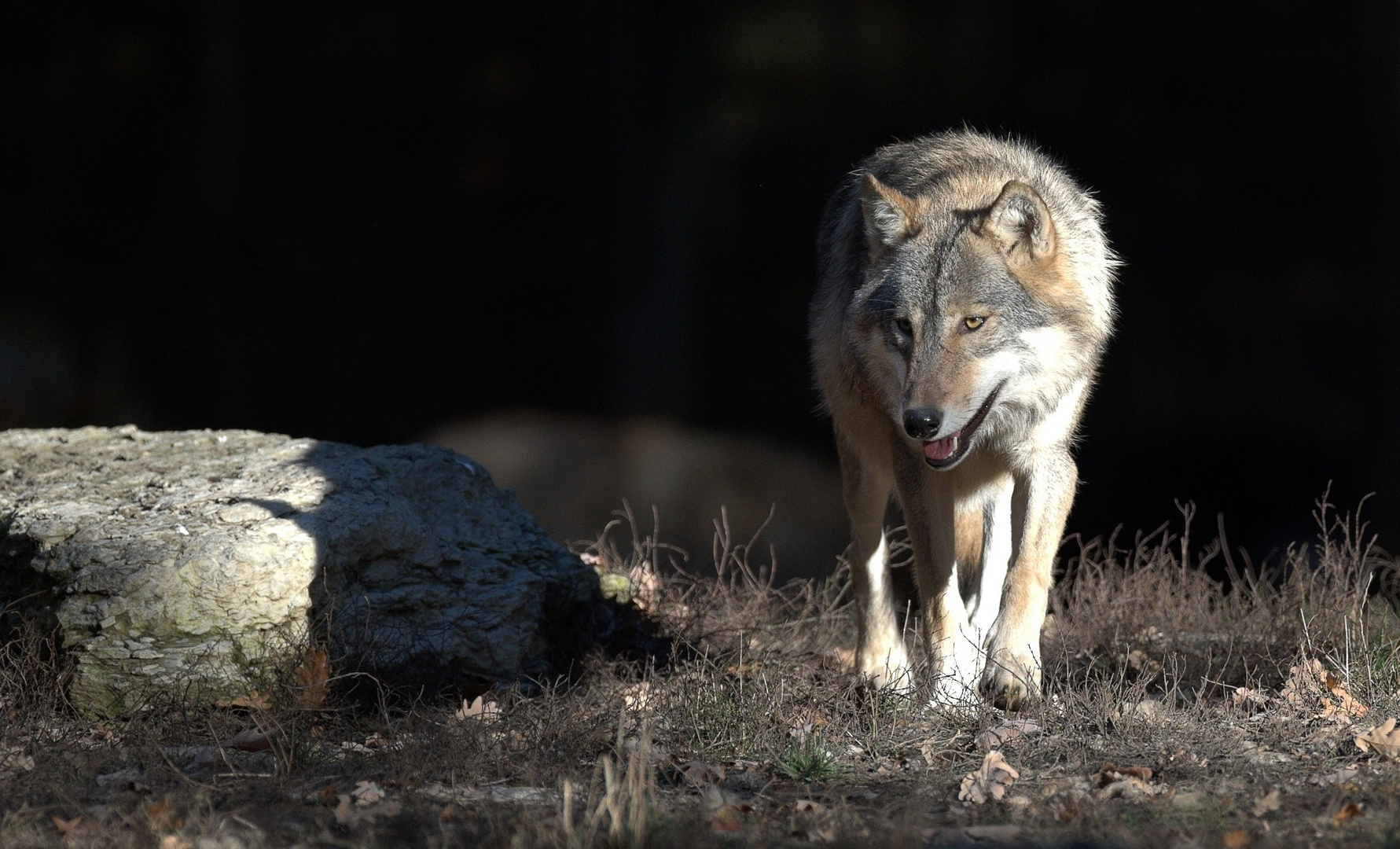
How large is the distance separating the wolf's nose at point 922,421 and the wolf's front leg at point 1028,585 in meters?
0.66

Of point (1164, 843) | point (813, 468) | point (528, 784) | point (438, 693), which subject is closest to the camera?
point (1164, 843)

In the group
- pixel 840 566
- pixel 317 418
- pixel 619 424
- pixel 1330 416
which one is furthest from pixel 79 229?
pixel 1330 416

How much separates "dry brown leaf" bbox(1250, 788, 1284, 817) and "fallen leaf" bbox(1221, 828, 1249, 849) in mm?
221

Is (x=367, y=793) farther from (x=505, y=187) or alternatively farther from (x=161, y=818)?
(x=505, y=187)

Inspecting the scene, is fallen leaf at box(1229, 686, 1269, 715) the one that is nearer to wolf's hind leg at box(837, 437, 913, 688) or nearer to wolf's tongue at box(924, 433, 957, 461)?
wolf's tongue at box(924, 433, 957, 461)

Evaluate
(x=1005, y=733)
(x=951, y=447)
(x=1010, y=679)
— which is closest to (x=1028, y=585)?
(x=1010, y=679)

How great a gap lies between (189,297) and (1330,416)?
8161mm

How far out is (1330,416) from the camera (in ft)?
28.1

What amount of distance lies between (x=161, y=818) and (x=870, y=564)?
9.89 ft

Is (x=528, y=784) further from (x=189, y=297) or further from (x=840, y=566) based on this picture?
(x=189, y=297)

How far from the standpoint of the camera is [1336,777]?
343 cm

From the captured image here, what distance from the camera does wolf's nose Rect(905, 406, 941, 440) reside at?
4.11 meters

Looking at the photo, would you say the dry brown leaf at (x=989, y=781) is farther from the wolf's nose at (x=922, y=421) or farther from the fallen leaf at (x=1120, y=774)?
the wolf's nose at (x=922, y=421)

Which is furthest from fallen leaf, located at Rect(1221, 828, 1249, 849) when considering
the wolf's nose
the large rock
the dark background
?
the dark background
